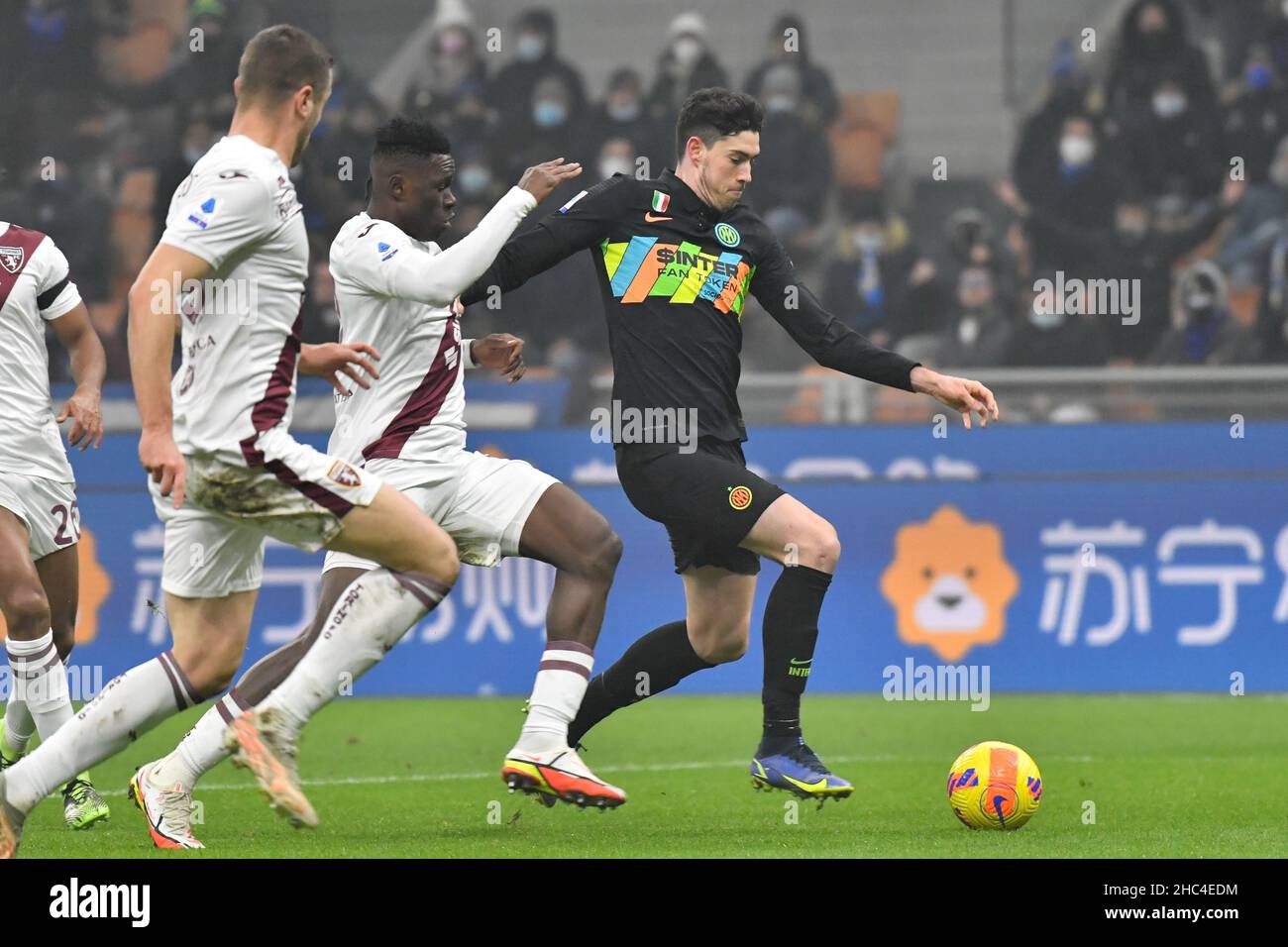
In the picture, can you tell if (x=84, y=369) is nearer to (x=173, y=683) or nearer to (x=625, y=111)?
(x=173, y=683)

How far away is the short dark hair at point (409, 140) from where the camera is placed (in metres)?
6.12

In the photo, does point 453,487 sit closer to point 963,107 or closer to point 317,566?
point 317,566

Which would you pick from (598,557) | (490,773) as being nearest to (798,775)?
(598,557)

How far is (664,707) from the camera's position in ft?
35.8

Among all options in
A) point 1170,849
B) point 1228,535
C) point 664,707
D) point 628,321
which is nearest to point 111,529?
point 664,707

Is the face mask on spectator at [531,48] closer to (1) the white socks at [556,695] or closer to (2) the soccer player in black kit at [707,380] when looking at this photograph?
(2) the soccer player in black kit at [707,380]

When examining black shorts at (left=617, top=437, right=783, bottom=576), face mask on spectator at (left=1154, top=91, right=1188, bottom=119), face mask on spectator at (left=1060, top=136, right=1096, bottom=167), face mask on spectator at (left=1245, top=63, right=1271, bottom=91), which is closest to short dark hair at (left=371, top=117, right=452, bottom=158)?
black shorts at (left=617, top=437, right=783, bottom=576)

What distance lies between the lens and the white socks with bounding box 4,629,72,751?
6.60 m

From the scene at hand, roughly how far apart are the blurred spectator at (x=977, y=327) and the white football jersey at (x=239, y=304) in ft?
27.7

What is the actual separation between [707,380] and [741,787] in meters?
1.83

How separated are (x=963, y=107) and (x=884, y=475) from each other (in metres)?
3.84

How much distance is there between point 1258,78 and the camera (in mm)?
13859

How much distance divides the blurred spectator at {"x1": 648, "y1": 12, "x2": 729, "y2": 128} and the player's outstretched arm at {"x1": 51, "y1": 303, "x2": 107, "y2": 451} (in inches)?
279

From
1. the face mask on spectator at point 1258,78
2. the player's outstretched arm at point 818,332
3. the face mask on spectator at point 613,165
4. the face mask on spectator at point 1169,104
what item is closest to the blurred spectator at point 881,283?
the face mask on spectator at point 613,165
